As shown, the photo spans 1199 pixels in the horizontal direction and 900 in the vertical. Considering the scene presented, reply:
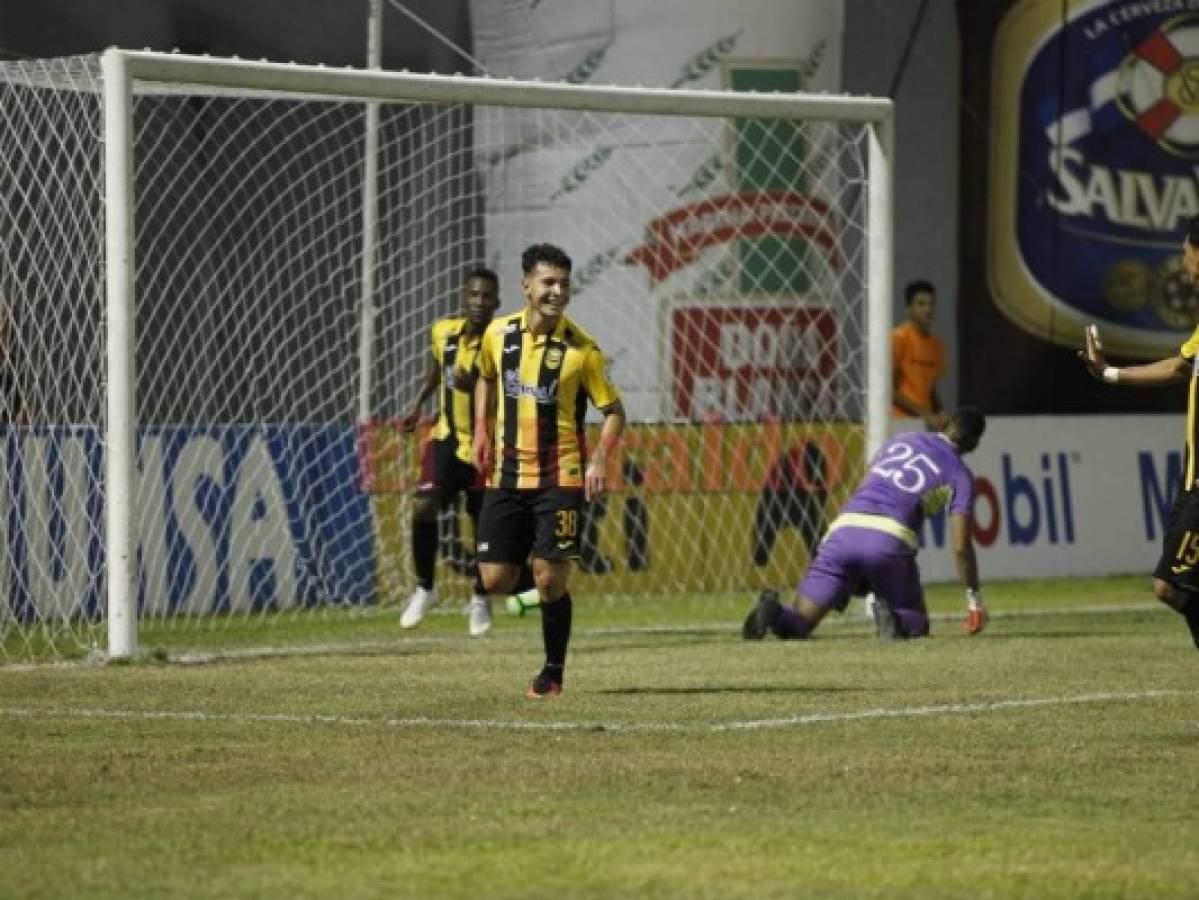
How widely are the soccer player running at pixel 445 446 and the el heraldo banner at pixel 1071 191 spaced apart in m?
6.63

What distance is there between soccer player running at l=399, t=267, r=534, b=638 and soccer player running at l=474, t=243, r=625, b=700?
14.0 ft

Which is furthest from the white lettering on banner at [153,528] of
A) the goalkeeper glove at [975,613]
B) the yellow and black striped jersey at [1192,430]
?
the yellow and black striped jersey at [1192,430]

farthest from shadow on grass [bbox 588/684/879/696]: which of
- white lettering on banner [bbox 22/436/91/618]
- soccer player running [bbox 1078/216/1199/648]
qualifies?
white lettering on banner [bbox 22/436/91/618]

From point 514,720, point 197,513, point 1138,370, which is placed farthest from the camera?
point 197,513

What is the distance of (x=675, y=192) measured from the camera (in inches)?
870

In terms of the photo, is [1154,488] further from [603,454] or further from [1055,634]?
[603,454]

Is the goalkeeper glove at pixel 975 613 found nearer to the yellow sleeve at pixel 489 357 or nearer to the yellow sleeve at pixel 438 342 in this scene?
the yellow sleeve at pixel 438 342

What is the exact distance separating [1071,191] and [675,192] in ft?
13.5

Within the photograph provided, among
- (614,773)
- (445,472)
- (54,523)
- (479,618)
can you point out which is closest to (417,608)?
(479,618)

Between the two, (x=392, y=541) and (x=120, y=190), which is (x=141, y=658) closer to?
(x=120, y=190)

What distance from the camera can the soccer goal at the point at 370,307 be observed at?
17406 millimetres

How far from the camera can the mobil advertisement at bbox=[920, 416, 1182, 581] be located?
76.7ft

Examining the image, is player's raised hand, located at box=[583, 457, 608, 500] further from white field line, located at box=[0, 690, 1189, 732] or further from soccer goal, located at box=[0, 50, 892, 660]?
soccer goal, located at box=[0, 50, 892, 660]

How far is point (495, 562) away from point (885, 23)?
10638 mm
